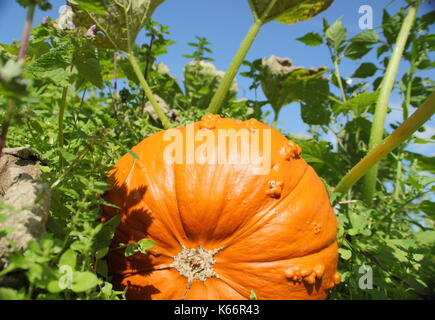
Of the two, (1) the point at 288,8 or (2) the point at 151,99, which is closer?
(2) the point at 151,99

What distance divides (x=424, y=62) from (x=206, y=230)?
2.98 m

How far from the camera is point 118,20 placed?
7.55 ft

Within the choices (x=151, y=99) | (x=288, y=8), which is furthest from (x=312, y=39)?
(x=151, y=99)

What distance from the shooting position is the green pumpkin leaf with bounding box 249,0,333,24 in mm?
2459

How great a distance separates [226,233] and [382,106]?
6.12 feet

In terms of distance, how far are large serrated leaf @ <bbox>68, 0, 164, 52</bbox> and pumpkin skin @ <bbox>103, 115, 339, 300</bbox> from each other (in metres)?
1.20

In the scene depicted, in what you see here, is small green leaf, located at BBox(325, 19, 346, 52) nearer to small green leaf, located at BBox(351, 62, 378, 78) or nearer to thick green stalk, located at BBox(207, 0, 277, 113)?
small green leaf, located at BBox(351, 62, 378, 78)

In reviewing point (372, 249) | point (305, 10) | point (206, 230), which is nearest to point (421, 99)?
point (305, 10)

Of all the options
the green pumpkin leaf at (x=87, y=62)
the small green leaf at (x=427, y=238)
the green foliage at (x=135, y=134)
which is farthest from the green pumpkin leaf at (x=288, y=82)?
the green pumpkin leaf at (x=87, y=62)

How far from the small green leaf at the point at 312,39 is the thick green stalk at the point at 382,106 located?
2.60 feet

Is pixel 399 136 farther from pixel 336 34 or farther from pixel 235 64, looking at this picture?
pixel 336 34

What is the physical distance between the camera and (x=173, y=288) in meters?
1.44

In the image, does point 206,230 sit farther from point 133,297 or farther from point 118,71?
point 118,71

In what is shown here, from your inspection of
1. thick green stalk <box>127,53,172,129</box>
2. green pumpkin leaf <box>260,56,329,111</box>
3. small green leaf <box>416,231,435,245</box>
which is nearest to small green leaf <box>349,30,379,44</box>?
green pumpkin leaf <box>260,56,329,111</box>
